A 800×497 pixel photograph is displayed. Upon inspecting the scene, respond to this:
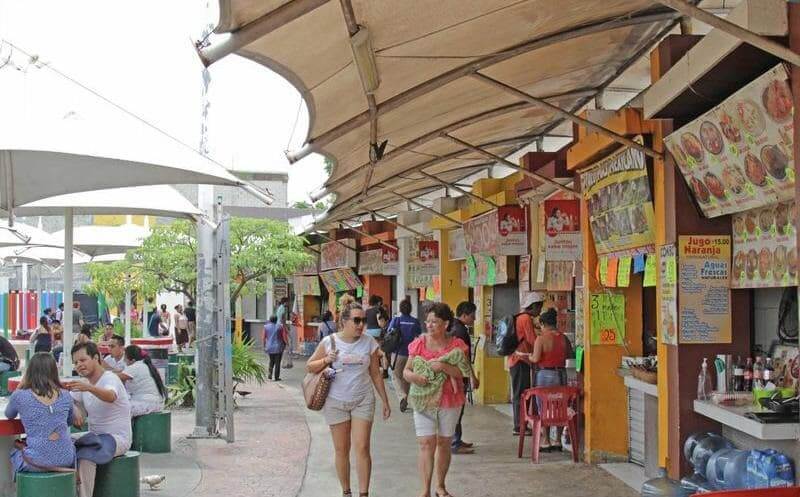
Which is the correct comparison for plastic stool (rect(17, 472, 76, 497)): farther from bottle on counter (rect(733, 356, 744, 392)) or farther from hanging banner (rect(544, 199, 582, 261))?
hanging banner (rect(544, 199, 582, 261))

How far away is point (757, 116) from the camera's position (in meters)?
5.99

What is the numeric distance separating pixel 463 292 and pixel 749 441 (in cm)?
1077

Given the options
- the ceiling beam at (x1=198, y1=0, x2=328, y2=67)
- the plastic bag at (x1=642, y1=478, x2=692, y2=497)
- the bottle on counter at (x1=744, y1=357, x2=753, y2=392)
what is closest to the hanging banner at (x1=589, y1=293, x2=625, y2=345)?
the bottle on counter at (x1=744, y1=357, x2=753, y2=392)

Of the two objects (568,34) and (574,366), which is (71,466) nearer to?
(568,34)

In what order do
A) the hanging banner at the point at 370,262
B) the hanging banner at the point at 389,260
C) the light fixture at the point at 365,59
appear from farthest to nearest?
the hanging banner at the point at 370,262, the hanging banner at the point at 389,260, the light fixture at the point at 365,59

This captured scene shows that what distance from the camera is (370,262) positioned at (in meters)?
23.9

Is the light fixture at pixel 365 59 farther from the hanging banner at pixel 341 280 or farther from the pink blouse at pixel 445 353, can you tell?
the hanging banner at pixel 341 280

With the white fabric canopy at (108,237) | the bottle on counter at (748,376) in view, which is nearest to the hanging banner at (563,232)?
the bottle on counter at (748,376)

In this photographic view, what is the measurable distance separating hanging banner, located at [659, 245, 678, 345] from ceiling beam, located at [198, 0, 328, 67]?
4028mm

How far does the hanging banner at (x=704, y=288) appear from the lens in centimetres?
768

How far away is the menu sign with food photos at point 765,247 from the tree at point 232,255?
38.6ft

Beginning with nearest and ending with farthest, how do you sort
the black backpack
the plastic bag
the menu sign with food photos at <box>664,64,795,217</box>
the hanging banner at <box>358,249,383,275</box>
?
the menu sign with food photos at <box>664,64,795,217</box>
the plastic bag
the black backpack
the hanging banner at <box>358,249,383,275</box>

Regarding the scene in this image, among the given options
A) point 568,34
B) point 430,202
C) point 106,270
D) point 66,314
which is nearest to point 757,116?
point 568,34

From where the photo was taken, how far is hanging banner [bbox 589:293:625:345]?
400 inches
